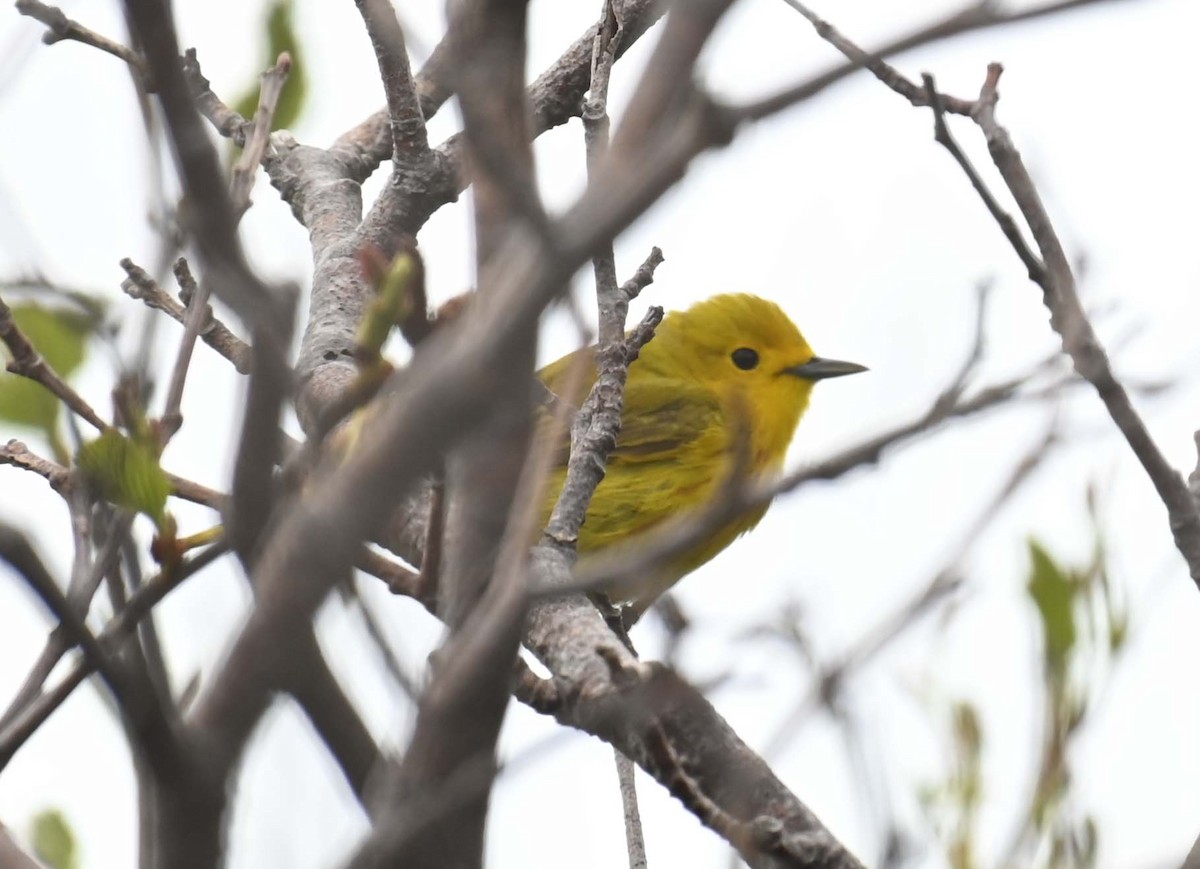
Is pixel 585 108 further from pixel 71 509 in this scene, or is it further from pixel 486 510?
pixel 486 510

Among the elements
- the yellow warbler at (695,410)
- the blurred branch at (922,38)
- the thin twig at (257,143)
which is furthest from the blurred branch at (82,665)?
the yellow warbler at (695,410)

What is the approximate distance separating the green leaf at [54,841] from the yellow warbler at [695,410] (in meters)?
2.97

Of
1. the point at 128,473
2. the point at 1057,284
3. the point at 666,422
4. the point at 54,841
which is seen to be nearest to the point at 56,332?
the point at 54,841

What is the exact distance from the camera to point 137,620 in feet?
5.08

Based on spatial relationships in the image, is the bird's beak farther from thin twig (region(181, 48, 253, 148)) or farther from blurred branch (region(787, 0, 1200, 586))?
blurred branch (region(787, 0, 1200, 586))

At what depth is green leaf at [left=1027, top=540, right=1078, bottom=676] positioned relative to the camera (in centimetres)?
198

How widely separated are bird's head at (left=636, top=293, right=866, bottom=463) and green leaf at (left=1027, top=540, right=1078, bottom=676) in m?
5.24

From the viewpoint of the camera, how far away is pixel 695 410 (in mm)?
7004

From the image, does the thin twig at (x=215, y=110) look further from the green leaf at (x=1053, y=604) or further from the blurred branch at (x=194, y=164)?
the blurred branch at (x=194, y=164)

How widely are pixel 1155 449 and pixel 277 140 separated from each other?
4.21 m

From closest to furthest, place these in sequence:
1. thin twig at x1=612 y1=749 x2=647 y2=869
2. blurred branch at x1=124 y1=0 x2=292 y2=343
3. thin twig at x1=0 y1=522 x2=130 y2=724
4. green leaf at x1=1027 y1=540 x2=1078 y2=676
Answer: blurred branch at x1=124 y1=0 x2=292 y2=343, thin twig at x1=0 y1=522 x2=130 y2=724, green leaf at x1=1027 y1=540 x2=1078 y2=676, thin twig at x1=612 y1=749 x2=647 y2=869

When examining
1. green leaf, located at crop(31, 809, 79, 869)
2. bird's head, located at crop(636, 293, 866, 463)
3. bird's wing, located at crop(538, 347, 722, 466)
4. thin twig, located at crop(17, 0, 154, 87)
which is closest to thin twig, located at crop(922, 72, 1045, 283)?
green leaf, located at crop(31, 809, 79, 869)

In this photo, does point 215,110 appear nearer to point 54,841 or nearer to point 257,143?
point 257,143

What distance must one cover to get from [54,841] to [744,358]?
5276mm
